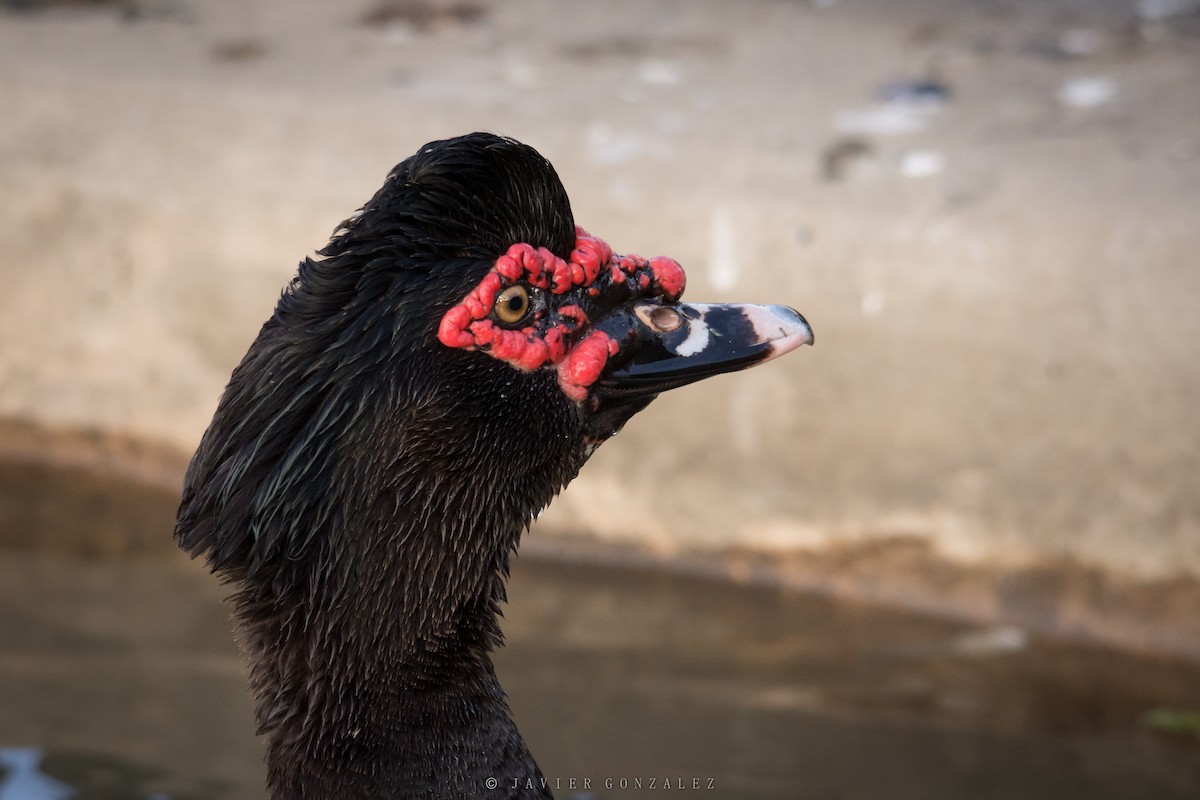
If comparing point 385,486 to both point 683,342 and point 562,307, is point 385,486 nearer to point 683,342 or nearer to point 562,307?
point 562,307

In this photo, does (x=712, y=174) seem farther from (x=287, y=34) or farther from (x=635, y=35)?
(x=287, y=34)

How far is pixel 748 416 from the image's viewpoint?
4.73m

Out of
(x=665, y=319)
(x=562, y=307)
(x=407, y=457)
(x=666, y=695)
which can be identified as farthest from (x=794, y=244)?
(x=407, y=457)

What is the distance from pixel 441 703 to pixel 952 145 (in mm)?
3897

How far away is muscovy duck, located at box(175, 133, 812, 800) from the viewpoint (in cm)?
181

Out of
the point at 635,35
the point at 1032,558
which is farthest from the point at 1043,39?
the point at 1032,558

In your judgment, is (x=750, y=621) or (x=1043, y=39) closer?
(x=750, y=621)

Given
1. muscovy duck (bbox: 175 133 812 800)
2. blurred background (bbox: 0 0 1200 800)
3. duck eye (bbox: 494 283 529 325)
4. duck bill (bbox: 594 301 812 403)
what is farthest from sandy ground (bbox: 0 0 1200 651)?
duck eye (bbox: 494 283 529 325)

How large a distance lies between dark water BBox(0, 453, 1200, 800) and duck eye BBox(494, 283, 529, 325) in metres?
2.03

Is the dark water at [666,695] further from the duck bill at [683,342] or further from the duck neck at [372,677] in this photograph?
the duck bill at [683,342]

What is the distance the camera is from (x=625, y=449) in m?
4.79

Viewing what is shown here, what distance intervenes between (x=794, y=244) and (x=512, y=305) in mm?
3035

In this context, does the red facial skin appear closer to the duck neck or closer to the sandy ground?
the duck neck

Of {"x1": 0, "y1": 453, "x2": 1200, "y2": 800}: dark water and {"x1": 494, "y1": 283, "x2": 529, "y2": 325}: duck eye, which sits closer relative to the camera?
{"x1": 494, "y1": 283, "x2": 529, "y2": 325}: duck eye
